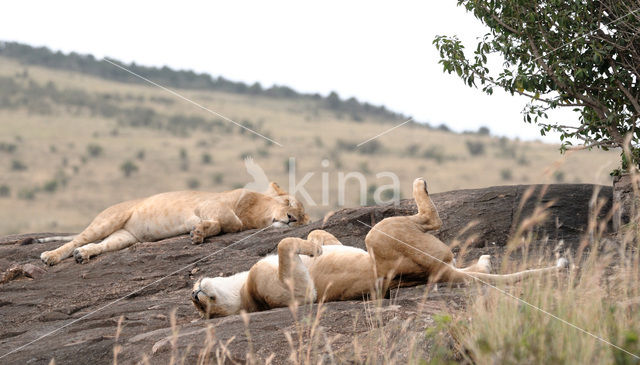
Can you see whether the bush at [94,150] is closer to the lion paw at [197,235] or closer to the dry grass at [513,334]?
the lion paw at [197,235]

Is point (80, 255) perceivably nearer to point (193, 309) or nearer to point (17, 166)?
point (193, 309)

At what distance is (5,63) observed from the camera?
6138cm

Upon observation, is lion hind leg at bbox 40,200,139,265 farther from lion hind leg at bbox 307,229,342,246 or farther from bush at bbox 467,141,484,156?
bush at bbox 467,141,484,156

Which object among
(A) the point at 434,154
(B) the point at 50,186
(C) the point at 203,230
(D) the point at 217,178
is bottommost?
(B) the point at 50,186

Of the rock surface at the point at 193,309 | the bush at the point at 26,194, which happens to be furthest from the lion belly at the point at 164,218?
the bush at the point at 26,194

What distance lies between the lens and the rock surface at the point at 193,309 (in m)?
4.43

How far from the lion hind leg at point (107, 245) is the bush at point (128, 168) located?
32.4 metres

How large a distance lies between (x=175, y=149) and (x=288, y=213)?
38.7 meters

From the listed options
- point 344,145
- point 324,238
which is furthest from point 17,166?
point 324,238

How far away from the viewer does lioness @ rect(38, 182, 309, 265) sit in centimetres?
966

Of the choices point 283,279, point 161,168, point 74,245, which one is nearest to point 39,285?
point 74,245

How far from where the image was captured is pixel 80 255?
30.7 feet

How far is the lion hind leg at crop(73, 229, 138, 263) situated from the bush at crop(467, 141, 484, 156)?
1330 inches

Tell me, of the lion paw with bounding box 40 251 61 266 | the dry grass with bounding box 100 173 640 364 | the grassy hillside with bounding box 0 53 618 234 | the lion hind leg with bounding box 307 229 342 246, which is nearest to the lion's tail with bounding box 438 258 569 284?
the dry grass with bounding box 100 173 640 364
